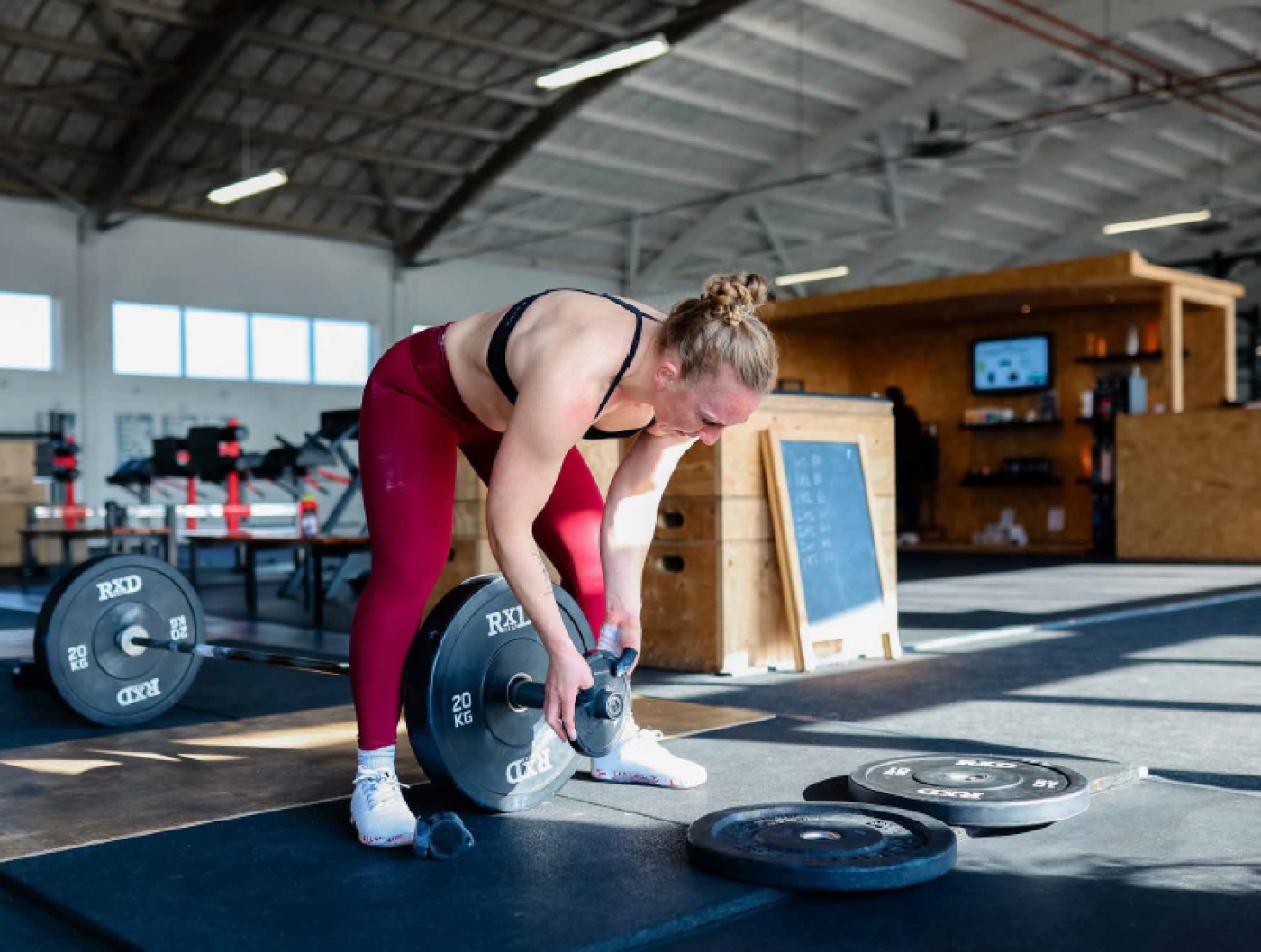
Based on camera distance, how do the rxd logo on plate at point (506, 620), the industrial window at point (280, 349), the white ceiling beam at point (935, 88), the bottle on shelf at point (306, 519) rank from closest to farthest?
the rxd logo on plate at point (506, 620) < the bottle on shelf at point (306, 519) < the white ceiling beam at point (935, 88) < the industrial window at point (280, 349)

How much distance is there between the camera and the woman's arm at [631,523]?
6.55 ft

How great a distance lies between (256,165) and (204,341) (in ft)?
6.50

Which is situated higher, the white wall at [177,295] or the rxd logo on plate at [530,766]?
the white wall at [177,295]

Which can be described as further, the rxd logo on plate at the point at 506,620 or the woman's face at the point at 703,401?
the rxd logo on plate at the point at 506,620

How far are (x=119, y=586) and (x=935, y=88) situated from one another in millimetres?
11161

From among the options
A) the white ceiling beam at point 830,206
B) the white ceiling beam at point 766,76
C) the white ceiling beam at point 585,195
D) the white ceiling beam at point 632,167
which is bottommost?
the white ceiling beam at point 585,195

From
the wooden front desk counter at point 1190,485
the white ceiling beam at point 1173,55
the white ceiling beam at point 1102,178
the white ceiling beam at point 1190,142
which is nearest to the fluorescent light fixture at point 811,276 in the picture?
the white ceiling beam at point 1102,178

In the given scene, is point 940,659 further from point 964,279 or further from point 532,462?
point 964,279

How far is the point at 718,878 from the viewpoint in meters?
1.64

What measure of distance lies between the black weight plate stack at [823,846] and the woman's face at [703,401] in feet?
1.90

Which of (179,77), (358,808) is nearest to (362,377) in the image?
(179,77)

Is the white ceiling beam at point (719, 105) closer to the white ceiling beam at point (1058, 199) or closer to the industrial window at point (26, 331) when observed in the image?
the white ceiling beam at point (1058, 199)

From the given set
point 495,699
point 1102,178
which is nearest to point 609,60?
point 495,699

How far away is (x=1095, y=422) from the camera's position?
9211 millimetres
